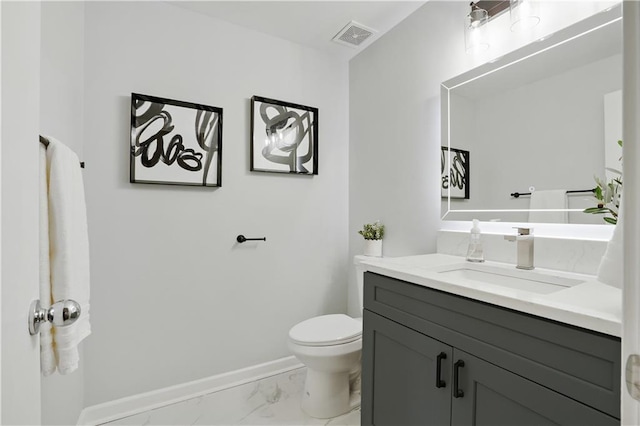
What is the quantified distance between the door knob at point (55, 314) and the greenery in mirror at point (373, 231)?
5.81 ft

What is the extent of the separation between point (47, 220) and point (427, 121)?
1.78m

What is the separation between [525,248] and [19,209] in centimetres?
156

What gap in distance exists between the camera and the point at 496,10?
4.95ft

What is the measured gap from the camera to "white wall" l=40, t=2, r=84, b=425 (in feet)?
3.57

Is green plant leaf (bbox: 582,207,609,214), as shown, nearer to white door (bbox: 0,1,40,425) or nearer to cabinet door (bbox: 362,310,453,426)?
cabinet door (bbox: 362,310,453,426)

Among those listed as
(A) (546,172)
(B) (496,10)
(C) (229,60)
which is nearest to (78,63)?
(C) (229,60)

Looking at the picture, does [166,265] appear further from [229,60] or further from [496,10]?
[496,10]

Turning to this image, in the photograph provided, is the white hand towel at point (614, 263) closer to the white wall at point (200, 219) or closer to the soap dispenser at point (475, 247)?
the soap dispenser at point (475, 247)

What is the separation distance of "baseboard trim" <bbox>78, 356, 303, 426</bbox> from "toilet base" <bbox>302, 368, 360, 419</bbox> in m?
0.44

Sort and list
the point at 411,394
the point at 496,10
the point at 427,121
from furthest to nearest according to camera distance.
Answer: the point at 427,121 → the point at 496,10 → the point at 411,394

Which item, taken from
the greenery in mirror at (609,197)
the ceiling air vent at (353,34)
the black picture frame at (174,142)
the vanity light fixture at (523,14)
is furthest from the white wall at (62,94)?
the greenery in mirror at (609,197)

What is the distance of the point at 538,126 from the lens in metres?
1.41

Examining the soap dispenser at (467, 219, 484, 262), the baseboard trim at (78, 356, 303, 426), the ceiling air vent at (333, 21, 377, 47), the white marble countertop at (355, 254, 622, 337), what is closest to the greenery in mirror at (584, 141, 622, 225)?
the white marble countertop at (355, 254, 622, 337)

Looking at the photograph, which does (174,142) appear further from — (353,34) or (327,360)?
(327,360)
